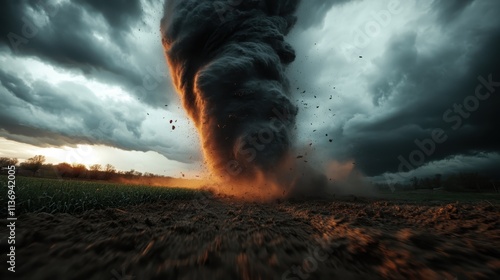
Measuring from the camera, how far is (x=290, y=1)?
32.1m

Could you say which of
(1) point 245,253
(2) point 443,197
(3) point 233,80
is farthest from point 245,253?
(2) point 443,197

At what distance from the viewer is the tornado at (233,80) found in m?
17.2

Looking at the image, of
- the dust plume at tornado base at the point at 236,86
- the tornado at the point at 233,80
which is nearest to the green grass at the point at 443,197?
the dust plume at tornado base at the point at 236,86

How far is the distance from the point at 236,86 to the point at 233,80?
1.92 ft

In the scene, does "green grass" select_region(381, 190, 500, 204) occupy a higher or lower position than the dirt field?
higher

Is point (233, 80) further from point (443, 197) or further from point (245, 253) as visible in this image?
point (443, 197)

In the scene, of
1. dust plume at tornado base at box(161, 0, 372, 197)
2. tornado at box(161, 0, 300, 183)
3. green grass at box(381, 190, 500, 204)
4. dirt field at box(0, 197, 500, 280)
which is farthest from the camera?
tornado at box(161, 0, 300, 183)

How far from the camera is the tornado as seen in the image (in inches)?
677

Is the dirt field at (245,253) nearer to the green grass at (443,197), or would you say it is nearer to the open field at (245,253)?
the open field at (245,253)

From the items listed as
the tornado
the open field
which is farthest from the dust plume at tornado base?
the open field

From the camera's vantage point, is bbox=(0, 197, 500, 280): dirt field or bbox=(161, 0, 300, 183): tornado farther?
bbox=(161, 0, 300, 183): tornado

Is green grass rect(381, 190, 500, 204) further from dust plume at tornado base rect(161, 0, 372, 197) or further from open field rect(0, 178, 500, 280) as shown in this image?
open field rect(0, 178, 500, 280)

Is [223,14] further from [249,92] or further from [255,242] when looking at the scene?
[255,242]

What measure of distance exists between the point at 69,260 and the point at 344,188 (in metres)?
23.3
